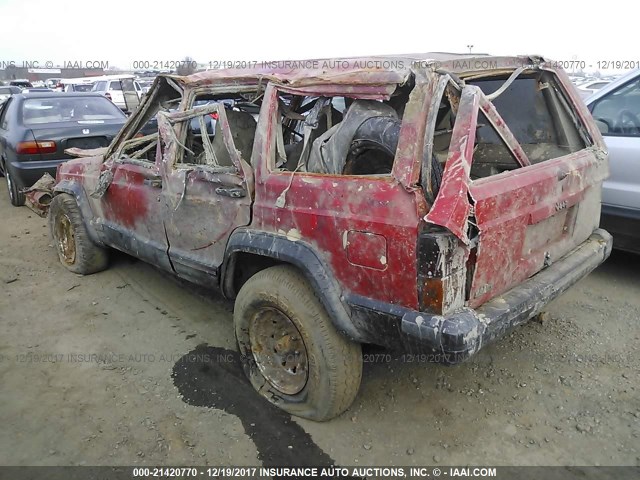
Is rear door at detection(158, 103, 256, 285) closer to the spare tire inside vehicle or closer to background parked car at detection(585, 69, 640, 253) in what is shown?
the spare tire inside vehicle

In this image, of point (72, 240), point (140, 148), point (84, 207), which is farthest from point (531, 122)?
point (72, 240)

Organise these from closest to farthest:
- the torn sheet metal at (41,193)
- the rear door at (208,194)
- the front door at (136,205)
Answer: the rear door at (208,194) < the front door at (136,205) < the torn sheet metal at (41,193)

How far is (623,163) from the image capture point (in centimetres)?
398

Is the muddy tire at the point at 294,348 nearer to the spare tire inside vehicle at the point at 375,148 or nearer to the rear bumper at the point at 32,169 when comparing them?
the spare tire inside vehicle at the point at 375,148

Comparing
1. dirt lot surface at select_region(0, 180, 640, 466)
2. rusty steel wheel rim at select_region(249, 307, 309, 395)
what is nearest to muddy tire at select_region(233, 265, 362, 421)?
rusty steel wheel rim at select_region(249, 307, 309, 395)

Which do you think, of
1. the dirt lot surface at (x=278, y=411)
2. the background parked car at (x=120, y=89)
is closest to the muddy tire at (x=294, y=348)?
the dirt lot surface at (x=278, y=411)

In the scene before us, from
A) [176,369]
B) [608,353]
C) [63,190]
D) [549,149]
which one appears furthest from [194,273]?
[608,353]

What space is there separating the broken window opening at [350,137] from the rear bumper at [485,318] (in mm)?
872

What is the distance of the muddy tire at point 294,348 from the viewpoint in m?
2.55

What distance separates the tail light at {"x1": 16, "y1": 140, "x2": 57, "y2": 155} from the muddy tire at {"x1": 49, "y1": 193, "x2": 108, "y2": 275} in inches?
85.4

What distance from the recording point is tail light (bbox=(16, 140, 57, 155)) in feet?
21.7

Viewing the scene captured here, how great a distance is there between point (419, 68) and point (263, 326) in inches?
64.4

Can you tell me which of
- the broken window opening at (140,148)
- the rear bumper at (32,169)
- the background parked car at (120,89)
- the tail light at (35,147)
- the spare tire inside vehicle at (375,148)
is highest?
the background parked car at (120,89)

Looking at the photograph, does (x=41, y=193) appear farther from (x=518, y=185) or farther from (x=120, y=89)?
(x=120, y=89)
